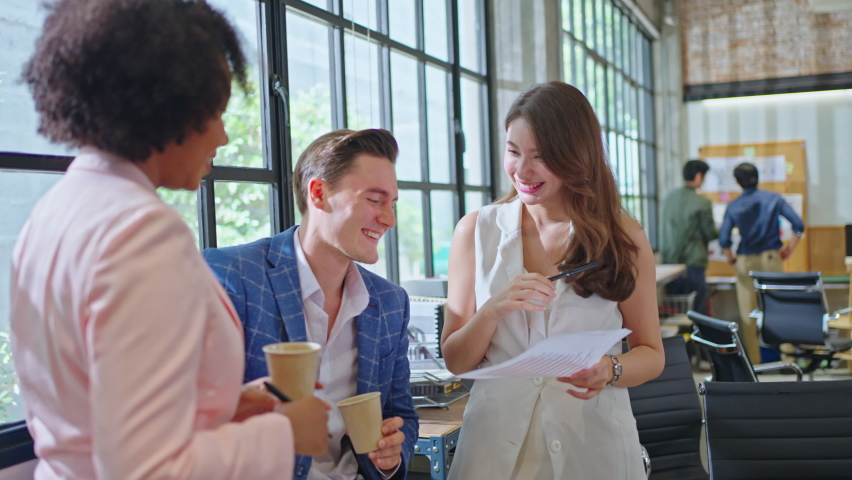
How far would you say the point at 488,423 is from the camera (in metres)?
1.67

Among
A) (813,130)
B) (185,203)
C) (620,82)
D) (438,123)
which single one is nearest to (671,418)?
(185,203)

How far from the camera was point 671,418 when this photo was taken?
2496 mm

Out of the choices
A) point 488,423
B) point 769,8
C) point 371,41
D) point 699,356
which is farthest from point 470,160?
point 769,8

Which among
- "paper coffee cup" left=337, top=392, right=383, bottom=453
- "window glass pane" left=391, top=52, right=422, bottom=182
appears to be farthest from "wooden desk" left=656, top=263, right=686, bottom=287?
"paper coffee cup" left=337, top=392, right=383, bottom=453

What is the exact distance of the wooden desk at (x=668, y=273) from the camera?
6.43 m

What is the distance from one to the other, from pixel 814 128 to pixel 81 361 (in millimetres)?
10295

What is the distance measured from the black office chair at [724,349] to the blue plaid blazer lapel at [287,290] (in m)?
2.31

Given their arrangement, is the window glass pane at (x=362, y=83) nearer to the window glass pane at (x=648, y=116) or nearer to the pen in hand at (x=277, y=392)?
the pen in hand at (x=277, y=392)

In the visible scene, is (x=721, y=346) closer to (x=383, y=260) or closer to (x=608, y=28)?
(x=383, y=260)

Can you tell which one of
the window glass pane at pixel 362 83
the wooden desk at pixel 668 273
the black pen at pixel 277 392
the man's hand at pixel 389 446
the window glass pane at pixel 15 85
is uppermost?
the window glass pane at pixel 362 83

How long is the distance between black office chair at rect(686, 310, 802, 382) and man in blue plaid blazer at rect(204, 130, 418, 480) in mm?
2127

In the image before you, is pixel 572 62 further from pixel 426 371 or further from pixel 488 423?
pixel 488 423

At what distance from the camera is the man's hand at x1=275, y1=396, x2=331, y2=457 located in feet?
2.94

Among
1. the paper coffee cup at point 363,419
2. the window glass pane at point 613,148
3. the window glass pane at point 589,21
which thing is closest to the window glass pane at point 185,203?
the paper coffee cup at point 363,419
